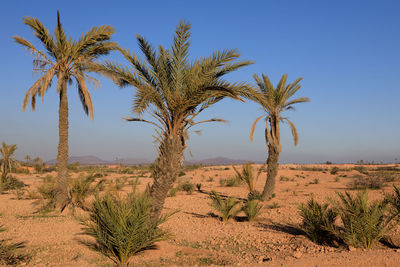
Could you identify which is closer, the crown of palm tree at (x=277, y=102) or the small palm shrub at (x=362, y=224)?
the small palm shrub at (x=362, y=224)

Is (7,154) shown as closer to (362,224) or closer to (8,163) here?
(8,163)

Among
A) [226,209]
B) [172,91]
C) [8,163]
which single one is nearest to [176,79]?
[172,91]

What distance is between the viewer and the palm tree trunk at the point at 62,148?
1159 centimetres

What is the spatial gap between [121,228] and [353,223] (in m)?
4.88

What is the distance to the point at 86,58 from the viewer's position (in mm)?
11633

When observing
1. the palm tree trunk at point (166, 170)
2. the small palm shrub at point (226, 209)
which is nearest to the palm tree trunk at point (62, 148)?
the palm tree trunk at point (166, 170)

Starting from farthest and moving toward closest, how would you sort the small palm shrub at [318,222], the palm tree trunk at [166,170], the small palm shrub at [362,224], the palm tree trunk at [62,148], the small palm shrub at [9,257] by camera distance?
1. the palm tree trunk at [62,148]
2. the palm tree trunk at [166,170]
3. the small palm shrub at [318,222]
4. the small palm shrub at [362,224]
5. the small palm shrub at [9,257]

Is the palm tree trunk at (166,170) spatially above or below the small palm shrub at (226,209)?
above

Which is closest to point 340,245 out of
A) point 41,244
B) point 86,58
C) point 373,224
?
point 373,224

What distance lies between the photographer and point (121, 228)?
17.6ft

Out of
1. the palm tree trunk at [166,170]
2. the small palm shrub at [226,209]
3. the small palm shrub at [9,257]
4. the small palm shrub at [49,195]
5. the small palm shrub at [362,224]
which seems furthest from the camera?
the small palm shrub at [49,195]

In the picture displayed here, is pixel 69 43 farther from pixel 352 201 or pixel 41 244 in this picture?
pixel 352 201

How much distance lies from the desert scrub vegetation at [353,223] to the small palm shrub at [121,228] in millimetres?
3603

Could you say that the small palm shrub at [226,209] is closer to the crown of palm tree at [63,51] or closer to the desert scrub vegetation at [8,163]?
the crown of palm tree at [63,51]
